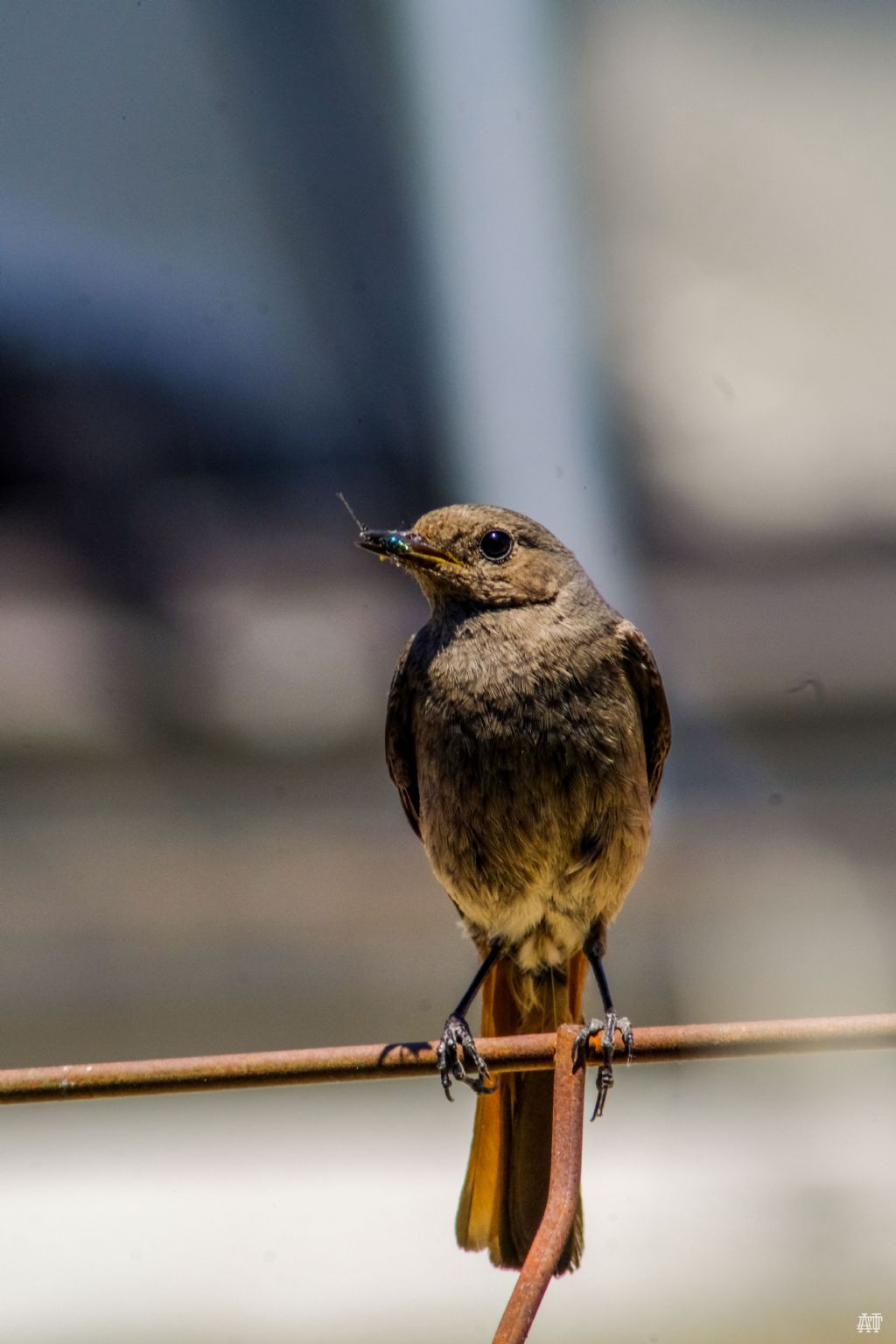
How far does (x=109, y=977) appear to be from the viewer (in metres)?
6.61

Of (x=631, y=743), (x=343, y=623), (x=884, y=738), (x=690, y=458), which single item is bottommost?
(x=631, y=743)

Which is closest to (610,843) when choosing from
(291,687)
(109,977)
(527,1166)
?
(527,1166)

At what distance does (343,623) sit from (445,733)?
340cm

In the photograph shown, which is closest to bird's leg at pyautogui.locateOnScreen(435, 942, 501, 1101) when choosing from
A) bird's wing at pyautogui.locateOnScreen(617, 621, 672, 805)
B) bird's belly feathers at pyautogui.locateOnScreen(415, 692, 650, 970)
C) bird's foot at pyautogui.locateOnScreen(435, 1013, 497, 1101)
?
bird's foot at pyautogui.locateOnScreen(435, 1013, 497, 1101)

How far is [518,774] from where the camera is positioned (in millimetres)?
3240

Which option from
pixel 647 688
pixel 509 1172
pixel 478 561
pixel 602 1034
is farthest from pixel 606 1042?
pixel 478 561

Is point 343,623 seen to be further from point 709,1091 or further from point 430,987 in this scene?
point 709,1091

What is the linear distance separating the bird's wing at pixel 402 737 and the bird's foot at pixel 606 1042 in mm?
836

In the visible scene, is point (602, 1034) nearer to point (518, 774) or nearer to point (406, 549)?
point (518, 774)

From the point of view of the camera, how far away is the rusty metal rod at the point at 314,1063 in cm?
195

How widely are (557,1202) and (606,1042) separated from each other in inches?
35.3

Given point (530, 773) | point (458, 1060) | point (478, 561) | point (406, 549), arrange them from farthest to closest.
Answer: point (478, 561) → point (406, 549) → point (530, 773) → point (458, 1060)

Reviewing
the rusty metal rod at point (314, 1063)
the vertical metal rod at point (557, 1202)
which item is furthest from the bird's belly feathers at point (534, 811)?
the rusty metal rod at point (314, 1063)

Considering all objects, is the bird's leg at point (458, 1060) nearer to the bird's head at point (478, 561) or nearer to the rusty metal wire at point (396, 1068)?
the rusty metal wire at point (396, 1068)
